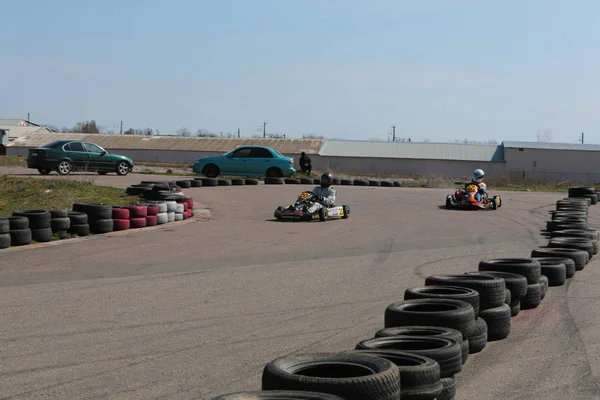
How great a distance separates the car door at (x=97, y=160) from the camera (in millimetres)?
28344

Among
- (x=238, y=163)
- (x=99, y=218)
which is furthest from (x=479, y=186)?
(x=238, y=163)

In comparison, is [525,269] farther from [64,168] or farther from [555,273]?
[64,168]

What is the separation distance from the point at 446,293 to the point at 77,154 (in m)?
22.5

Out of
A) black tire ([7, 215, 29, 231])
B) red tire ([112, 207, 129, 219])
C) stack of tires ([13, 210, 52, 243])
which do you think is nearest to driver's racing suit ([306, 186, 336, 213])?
red tire ([112, 207, 129, 219])

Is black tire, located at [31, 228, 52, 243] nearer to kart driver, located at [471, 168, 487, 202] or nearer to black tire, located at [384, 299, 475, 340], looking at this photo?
black tire, located at [384, 299, 475, 340]

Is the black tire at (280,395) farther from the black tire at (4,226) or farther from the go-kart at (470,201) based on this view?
the go-kart at (470,201)

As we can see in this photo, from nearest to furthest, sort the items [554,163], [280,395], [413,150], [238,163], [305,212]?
[280,395] → [305,212] → [238,163] → [554,163] → [413,150]

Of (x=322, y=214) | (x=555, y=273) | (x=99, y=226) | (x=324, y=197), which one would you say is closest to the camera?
(x=555, y=273)

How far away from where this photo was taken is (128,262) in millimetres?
11109

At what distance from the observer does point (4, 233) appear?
1205cm

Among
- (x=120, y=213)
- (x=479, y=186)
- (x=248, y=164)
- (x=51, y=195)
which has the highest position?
(x=248, y=164)

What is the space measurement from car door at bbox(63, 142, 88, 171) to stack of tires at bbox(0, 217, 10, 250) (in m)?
16.0

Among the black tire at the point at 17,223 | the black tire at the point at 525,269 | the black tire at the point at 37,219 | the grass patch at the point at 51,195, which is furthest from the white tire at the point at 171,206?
the black tire at the point at 525,269

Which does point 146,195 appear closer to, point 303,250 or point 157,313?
point 303,250
